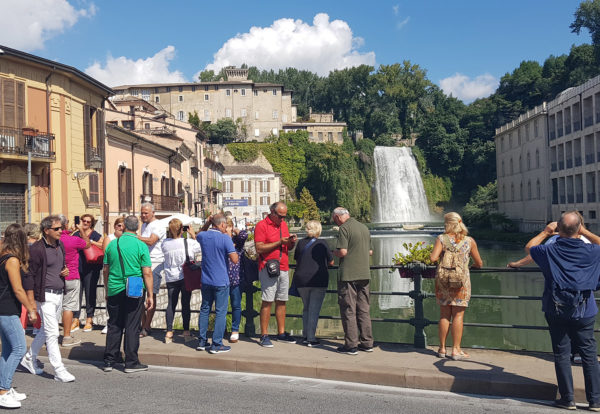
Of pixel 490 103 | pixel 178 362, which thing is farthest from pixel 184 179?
pixel 490 103

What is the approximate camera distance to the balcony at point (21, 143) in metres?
19.1

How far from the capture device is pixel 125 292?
6891 millimetres

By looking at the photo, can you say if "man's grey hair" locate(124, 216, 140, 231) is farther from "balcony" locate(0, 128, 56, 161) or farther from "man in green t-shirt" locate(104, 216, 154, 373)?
"balcony" locate(0, 128, 56, 161)

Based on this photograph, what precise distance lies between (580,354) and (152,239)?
5976 millimetres

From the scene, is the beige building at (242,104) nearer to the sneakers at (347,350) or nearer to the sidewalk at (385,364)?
the sidewalk at (385,364)

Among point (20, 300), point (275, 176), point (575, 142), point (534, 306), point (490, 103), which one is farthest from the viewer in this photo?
point (490, 103)

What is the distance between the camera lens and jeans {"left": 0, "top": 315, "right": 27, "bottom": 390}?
559cm

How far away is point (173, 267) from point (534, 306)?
69.8ft

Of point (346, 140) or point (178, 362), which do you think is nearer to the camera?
point (178, 362)

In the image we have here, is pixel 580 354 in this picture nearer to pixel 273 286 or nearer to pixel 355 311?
pixel 355 311

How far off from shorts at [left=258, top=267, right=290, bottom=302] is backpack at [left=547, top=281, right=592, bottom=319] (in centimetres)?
375

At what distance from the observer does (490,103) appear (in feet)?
291

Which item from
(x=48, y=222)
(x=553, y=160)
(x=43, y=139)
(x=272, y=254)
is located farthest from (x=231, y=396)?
(x=553, y=160)

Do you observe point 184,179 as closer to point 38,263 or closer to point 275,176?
point 275,176
